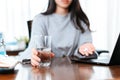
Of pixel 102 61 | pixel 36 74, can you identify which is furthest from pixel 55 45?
pixel 36 74

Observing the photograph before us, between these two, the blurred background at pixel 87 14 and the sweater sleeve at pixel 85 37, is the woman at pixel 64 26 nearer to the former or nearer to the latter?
the sweater sleeve at pixel 85 37

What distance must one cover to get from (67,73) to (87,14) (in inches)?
108

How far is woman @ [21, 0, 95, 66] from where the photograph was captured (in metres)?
2.04

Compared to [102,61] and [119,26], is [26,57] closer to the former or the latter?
[102,61]

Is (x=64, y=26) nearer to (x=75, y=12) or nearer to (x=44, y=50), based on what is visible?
(x=75, y=12)

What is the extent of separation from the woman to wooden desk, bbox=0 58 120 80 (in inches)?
18.8

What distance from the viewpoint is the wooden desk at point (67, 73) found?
1233 mm

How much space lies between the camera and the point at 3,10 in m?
3.77

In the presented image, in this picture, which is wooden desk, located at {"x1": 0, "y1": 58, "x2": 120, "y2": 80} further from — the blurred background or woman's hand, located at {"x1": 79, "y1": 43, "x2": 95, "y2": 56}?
the blurred background

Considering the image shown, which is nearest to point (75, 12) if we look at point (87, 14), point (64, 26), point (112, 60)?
point (64, 26)

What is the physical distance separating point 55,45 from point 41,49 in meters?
0.51

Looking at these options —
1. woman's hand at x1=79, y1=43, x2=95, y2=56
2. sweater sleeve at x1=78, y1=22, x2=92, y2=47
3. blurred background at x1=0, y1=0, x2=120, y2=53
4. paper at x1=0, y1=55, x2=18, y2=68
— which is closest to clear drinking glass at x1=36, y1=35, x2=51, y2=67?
paper at x1=0, y1=55, x2=18, y2=68

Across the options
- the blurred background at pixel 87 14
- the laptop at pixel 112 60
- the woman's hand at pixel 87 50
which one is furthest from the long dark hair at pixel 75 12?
the blurred background at pixel 87 14

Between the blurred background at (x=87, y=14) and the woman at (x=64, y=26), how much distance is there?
1529 millimetres
